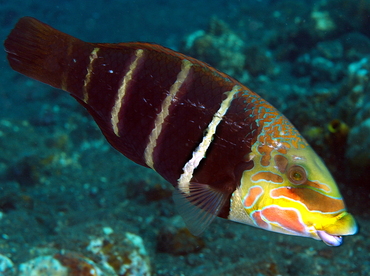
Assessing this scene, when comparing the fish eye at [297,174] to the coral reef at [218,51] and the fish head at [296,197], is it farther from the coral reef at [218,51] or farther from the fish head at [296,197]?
the coral reef at [218,51]

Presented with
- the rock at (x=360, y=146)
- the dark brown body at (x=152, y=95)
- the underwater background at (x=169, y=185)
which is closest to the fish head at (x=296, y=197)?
the dark brown body at (x=152, y=95)

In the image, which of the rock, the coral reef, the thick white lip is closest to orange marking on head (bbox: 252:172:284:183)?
the thick white lip

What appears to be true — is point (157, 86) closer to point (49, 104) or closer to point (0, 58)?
point (49, 104)

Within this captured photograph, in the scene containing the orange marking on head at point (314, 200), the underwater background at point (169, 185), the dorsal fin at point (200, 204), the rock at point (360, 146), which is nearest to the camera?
the orange marking on head at point (314, 200)

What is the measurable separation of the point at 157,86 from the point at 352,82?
4.71m

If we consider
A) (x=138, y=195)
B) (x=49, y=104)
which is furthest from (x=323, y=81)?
(x=49, y=104)

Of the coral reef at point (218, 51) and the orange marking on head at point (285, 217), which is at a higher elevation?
the coral reef at point (218, 51)

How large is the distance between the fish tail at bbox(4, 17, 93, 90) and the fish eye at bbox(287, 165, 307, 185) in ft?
5.05

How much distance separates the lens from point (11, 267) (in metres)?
3.07

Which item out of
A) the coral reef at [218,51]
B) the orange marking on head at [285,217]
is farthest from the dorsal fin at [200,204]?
the coral reef at [218,51]

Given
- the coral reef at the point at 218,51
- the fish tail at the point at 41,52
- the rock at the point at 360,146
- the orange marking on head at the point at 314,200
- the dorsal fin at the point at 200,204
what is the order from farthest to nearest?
the coral reef at the point at 218,51
the rock at the point at 360,146
the fish tail at the point at 41,52
the dorsal fin at the point at 200,204
the orange marking on head at the point at 314,200

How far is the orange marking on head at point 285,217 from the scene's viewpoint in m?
1.70

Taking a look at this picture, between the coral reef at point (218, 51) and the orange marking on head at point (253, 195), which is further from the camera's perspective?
the coral reef at point (218, 51)

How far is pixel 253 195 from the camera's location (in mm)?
1759
